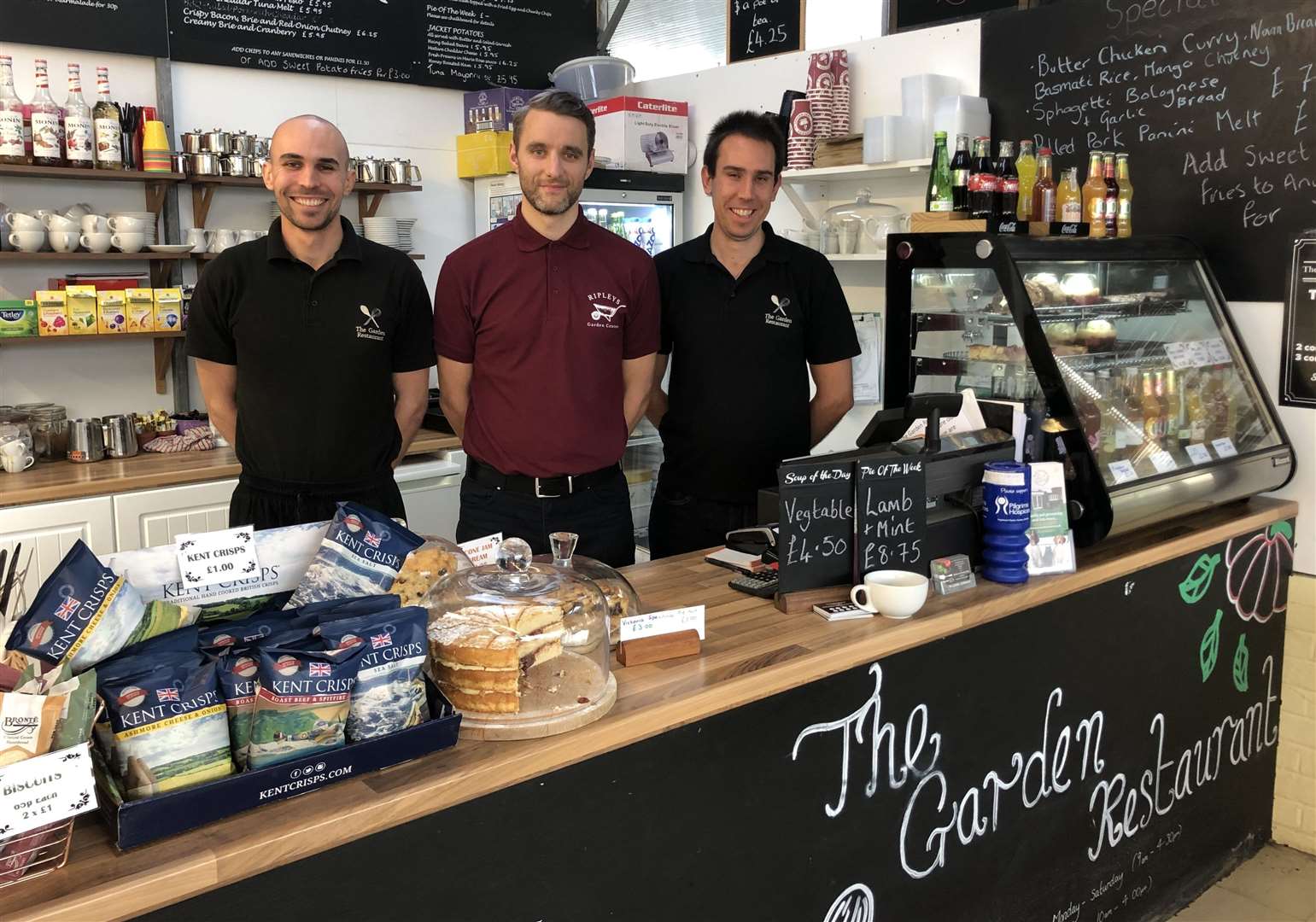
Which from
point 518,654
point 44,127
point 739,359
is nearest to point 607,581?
point 518,654

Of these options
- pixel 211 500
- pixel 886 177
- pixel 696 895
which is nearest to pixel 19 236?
pixel 211 500

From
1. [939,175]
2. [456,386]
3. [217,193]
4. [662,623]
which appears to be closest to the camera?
[662,623]

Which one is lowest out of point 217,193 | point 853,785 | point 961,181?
point 853,785

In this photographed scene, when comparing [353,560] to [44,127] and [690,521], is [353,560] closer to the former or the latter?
[690,521]

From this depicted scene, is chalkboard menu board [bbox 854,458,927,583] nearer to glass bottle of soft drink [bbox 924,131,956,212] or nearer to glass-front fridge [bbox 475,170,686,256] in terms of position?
glass bottle of soft drink [bbox 924,131,956,212]

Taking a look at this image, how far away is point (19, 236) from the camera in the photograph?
397 cm

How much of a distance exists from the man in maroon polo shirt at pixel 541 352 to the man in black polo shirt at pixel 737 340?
0.24 metres

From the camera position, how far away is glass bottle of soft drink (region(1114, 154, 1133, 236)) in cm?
333

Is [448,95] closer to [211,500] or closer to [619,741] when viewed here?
[211,500]

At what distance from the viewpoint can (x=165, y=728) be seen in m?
1.24

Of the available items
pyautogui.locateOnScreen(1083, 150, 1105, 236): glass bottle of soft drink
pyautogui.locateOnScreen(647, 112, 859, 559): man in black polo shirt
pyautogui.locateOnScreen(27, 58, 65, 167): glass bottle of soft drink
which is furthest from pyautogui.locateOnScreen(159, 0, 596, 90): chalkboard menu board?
pyautogui.locateOnScreen(1083, 150, 1105, 236): glass bottle of soft drink

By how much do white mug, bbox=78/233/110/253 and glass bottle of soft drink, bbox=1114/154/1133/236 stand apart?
3551 mm

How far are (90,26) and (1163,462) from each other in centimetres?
414

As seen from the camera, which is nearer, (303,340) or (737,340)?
(303,340)
